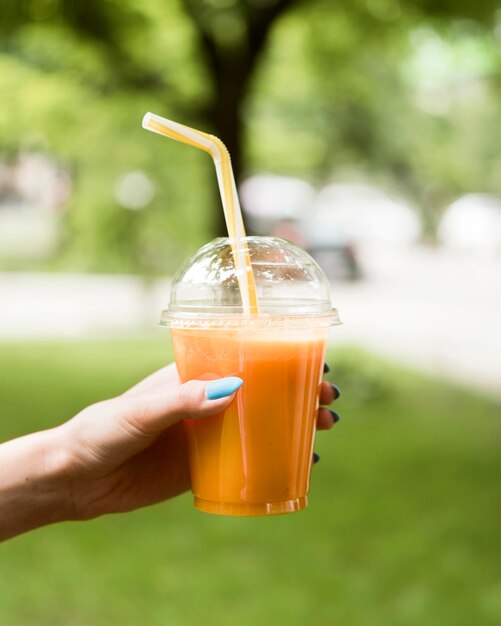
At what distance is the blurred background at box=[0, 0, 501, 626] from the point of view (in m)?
4.50

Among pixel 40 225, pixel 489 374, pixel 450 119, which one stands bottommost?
pixel 489 374

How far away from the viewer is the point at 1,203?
21.8 m

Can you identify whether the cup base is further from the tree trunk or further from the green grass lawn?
the tree trunk

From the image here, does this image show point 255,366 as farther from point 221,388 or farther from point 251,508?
point 251,508

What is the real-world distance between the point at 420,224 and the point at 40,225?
1028 centimetres

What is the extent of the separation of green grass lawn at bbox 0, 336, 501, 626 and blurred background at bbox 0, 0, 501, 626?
0.05 ft

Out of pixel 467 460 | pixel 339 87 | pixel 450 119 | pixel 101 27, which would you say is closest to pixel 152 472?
pixel 467 460

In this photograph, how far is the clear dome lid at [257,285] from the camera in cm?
184

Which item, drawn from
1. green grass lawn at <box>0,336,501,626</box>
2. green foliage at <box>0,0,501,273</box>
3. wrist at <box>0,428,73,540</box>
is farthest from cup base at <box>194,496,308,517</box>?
green foliage at <box>0,0,501,273</box>

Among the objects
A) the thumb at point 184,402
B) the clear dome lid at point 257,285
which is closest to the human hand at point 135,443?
the thumb at point 184,402

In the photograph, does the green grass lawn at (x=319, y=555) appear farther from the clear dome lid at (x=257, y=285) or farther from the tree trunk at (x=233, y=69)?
the tree trunk at (x=233, y=69)

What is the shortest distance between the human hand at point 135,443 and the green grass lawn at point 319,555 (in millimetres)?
2159

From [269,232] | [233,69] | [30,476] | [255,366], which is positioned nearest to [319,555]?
[30,476]

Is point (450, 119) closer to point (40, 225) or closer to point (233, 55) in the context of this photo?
point (40, 225)
